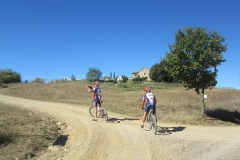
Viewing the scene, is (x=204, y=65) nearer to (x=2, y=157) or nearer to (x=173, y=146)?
(x=173, y=146)

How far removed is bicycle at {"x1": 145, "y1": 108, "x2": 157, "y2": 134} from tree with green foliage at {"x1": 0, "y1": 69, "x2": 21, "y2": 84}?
168 feet

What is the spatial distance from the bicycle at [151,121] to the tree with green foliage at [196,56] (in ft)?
20.2

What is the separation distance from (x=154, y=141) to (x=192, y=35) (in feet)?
31.4

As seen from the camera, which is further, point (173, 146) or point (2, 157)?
point (173, 146)

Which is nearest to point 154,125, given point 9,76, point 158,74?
point 9,76

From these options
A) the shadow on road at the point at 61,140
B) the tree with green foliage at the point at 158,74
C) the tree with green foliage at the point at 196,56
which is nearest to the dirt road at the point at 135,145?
the shadow on road at the point at 61,140

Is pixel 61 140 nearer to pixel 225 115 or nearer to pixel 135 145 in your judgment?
pixel 135 145

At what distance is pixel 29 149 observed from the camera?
25.5 ft

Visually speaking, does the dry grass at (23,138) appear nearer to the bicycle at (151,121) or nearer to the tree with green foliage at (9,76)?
the bicycle at (151,121)

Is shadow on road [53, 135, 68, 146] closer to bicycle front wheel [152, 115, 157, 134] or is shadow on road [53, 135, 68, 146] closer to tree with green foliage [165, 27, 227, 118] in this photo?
bicycle front wheel [152, 115, 157, 134]

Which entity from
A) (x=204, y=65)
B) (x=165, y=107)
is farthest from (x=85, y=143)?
(x=165, y=107)

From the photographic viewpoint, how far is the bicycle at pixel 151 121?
10757 millimetres

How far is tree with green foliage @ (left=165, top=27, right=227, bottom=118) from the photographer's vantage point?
1620 cm

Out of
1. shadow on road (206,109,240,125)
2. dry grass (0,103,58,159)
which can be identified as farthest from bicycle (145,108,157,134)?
shadow on road (206,109,240,125)
